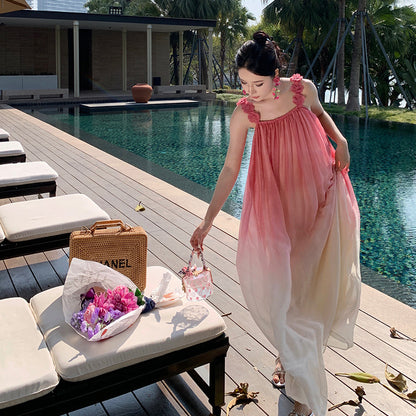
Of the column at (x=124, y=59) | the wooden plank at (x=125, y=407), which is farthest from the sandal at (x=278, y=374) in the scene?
the column at (x=124, y=59)

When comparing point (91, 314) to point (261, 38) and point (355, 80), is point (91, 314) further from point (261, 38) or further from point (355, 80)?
point (355, 80)

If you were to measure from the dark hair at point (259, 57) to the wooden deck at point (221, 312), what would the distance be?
1331 millimetres

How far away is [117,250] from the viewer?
8.00 ft

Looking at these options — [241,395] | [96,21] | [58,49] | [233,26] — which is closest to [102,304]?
[241,395]

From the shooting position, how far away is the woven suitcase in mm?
2395

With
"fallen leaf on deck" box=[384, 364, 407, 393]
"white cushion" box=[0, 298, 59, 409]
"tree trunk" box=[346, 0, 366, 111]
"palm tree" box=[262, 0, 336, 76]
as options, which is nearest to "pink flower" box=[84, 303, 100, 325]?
"white cushion" box=[0, 298, 59, 409]

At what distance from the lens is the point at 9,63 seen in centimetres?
2144

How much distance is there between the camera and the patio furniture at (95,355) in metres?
1.72

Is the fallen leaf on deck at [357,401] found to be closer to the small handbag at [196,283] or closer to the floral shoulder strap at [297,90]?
the small handbag at [196,283]

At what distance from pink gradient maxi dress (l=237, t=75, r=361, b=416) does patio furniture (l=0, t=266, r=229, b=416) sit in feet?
0.84

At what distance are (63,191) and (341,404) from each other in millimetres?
4064

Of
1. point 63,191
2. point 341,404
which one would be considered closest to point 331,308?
point 341,404

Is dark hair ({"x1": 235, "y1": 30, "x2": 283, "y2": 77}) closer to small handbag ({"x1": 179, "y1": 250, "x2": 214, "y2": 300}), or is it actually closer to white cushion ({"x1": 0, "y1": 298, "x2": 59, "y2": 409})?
small handbag ({"x1": 179, "y1": 250, "x2": 214, "y2": 300})

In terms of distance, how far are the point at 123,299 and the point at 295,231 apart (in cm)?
74
